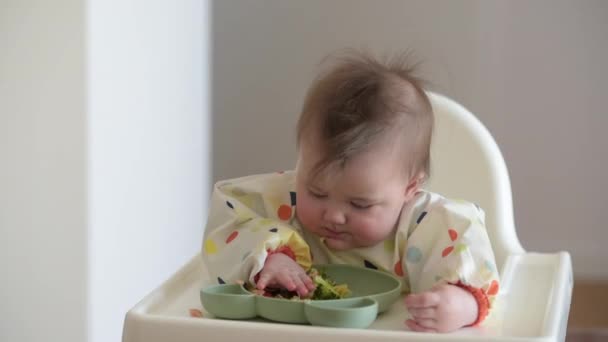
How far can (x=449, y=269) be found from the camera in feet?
2.66

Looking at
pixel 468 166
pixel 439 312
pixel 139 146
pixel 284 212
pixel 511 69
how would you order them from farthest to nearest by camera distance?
pixel 511 69, pixel 139 146, pixel 468 166, pixel 284 212, pixel 439 312

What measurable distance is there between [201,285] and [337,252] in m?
0.14

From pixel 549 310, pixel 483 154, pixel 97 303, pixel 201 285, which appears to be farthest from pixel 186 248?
A: pixel 549 310

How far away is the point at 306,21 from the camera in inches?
90.6

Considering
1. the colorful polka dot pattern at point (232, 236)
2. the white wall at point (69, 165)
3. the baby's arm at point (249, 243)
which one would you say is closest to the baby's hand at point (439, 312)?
the baby's arm at point (249, 243)

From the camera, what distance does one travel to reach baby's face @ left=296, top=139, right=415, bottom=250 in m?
0.84

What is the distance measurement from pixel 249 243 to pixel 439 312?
21cm

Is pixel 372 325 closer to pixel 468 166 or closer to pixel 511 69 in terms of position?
pixel 468 166

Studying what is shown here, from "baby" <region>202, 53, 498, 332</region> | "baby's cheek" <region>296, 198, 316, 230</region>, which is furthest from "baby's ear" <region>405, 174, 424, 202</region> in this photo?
"baby's cheek" <region>296, 198, 316, 230</region>

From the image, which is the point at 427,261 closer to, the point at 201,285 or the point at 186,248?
the point at 201,285

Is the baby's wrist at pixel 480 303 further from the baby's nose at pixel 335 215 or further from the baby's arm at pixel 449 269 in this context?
the baby's nose at pixel 335 215

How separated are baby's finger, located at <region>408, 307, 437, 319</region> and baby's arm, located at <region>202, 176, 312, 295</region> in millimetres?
105

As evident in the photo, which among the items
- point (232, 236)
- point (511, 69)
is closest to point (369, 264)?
point (232, 236)

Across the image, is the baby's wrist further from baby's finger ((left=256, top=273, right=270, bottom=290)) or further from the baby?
baby's finger ((left=256, top=273, right=270, bottom=290))
